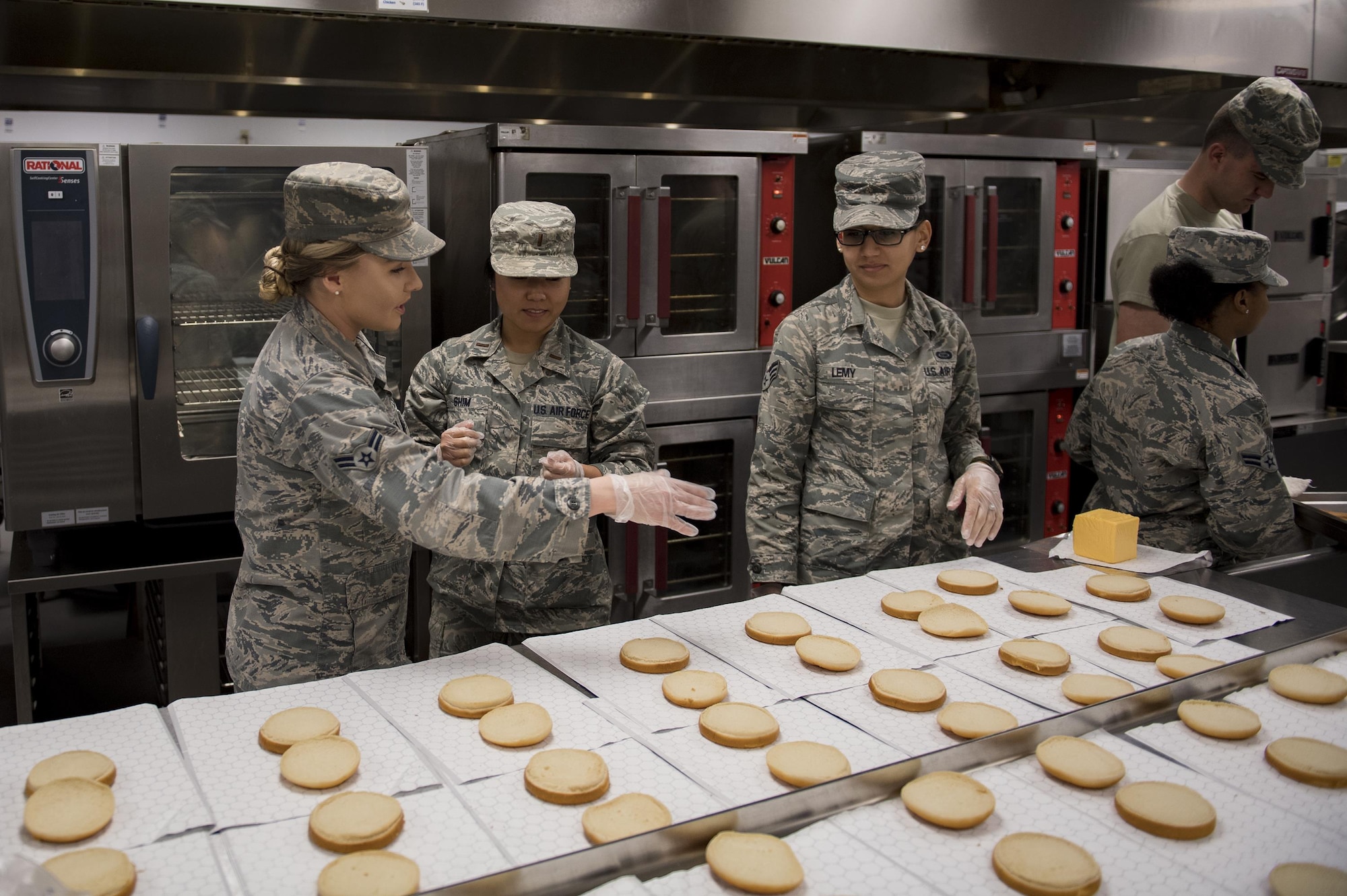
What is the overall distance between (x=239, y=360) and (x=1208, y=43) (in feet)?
13.3

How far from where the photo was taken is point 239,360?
10.1 feet

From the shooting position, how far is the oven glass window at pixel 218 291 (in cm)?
291

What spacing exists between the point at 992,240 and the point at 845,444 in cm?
189

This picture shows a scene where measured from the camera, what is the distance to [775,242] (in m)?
3.62

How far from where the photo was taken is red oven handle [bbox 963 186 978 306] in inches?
153

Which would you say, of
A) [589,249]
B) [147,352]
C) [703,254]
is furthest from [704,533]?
[147,352]

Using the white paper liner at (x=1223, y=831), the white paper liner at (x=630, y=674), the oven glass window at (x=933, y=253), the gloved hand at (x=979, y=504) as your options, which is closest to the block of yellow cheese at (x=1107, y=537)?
the gloved hand at (x=979, y=504)

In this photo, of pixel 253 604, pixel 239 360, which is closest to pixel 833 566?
pixel 253 604

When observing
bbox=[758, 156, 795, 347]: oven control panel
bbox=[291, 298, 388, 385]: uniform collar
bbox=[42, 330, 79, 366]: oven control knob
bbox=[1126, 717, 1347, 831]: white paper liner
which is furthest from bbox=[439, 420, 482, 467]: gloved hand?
bbox=[758, 156, 795, 347]: oven control panel

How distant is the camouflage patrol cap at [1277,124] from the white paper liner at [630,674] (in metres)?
2.36

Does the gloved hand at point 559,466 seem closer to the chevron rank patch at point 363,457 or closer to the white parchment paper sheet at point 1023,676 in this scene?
the chevron rank patch at point 363,457

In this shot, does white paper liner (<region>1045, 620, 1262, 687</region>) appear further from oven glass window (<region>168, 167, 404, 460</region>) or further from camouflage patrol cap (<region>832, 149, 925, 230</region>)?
oven glass window (<region>168, 167, 404, 460</region>)

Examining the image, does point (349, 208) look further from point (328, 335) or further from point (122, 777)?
point (122, 777)

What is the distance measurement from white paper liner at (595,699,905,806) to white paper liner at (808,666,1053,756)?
0.02 metres
